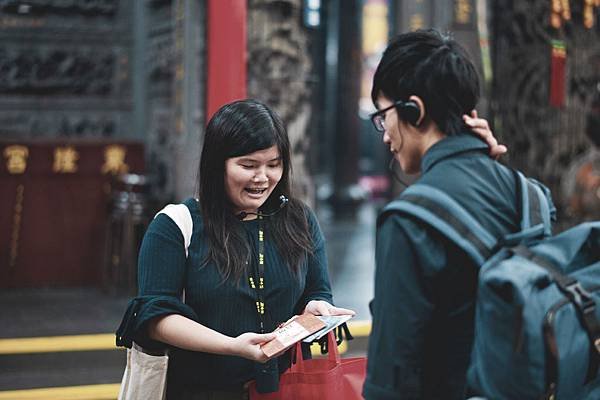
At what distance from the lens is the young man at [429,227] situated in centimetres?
171

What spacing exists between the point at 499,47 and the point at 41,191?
420 cm

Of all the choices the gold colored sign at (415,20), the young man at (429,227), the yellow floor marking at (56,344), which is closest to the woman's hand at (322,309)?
the young man at (429,227)

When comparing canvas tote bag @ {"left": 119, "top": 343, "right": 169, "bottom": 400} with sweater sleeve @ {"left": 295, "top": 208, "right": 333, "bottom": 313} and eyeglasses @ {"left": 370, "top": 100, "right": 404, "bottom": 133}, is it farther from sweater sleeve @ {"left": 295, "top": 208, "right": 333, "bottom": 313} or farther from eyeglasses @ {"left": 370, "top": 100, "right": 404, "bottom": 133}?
eyeglasses @ {"left": 370, "top": 100, "right": 404, "bottom": 133}

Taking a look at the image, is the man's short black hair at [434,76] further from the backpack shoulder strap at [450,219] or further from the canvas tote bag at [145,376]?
the canvas tote bag at [145,376]

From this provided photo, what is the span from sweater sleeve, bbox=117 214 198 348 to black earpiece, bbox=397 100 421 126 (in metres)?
0.74

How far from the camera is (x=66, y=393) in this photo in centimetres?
504

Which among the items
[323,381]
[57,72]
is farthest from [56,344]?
[323,381]

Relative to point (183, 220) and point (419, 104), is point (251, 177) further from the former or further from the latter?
point (419, 104)

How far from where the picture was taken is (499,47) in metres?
8.08

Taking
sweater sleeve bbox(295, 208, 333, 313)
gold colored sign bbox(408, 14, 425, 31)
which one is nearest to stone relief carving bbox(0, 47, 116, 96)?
gold colored sign bbox(408, 14, 425, 31)

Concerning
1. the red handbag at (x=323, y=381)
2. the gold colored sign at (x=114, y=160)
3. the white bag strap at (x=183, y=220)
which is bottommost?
the red handbag at (x=323, y=381)

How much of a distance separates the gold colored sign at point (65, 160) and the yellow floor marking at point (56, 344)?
6.60 feet

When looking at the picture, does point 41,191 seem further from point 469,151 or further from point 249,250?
point 469,151

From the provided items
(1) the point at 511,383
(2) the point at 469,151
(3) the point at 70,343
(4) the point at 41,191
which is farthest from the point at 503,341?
(4) the point at 41,191
